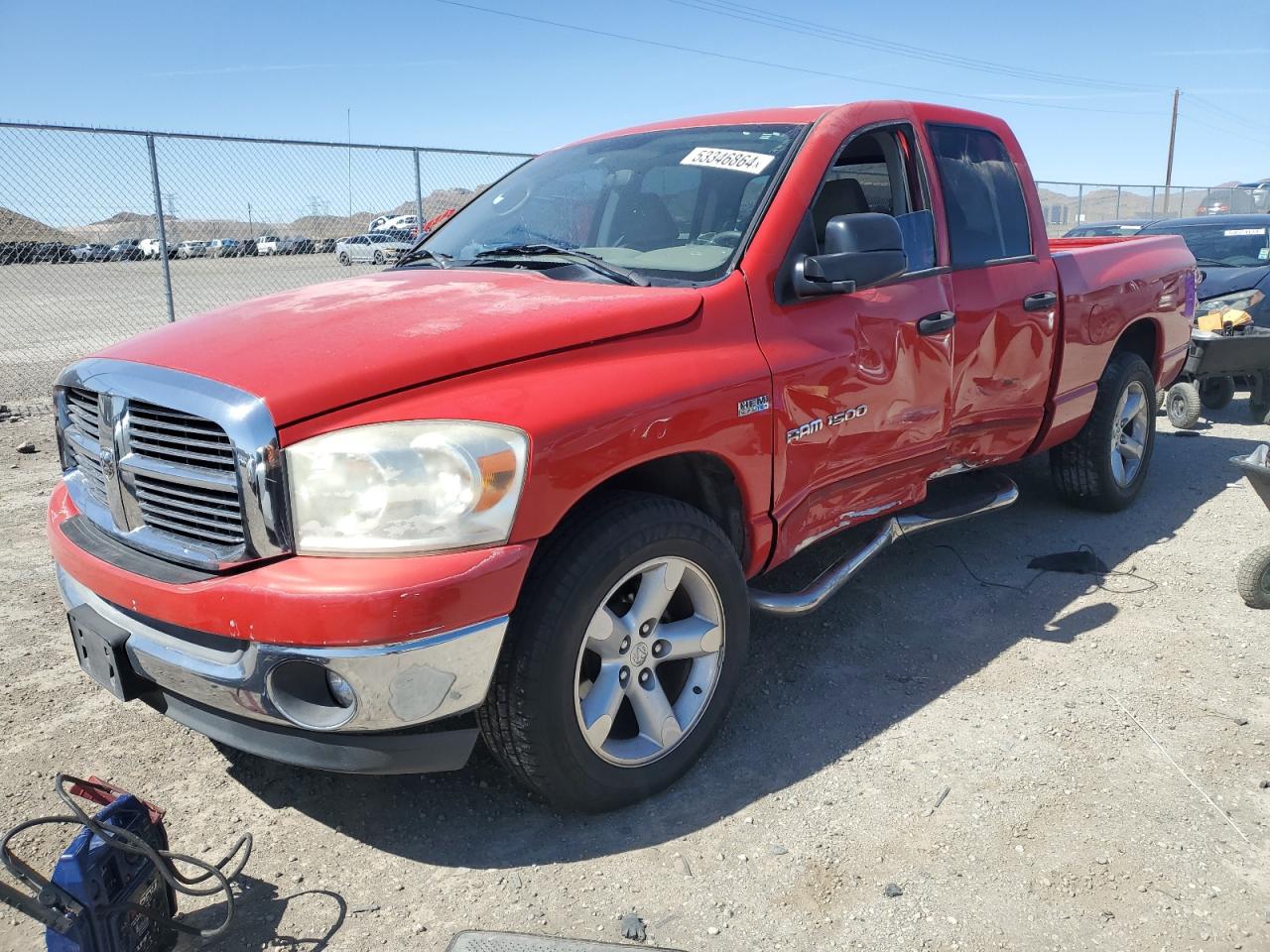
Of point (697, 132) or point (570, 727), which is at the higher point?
point (697, 132)

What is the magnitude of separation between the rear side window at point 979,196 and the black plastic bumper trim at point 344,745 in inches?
107

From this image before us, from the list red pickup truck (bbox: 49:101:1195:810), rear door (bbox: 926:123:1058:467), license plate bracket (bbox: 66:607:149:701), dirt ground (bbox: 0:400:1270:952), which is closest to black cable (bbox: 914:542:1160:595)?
dirt ground (bbox: 0:400:1270:952)

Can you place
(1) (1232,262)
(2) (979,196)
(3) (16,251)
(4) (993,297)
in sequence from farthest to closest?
(1) (1232,262)
(3) (16,251)
(2) (979,196)
(4) (993,297)

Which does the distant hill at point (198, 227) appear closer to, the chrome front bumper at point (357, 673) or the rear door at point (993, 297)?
the rear door at point (993, 297)

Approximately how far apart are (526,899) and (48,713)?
A: 1942 millimetres

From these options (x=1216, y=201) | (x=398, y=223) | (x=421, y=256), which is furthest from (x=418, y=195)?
(x=1216, y=201)

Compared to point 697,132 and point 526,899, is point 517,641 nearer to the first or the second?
point 526,899

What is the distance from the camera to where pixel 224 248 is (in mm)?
9789

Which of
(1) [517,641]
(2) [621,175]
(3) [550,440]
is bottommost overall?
(1) [517,641]

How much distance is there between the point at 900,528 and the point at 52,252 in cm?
859

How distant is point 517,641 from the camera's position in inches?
91.6

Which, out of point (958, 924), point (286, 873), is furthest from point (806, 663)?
point (286, 873)

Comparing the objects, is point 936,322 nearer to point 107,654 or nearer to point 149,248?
point 107,654

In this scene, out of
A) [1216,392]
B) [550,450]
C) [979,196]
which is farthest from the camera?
[1216,392]
